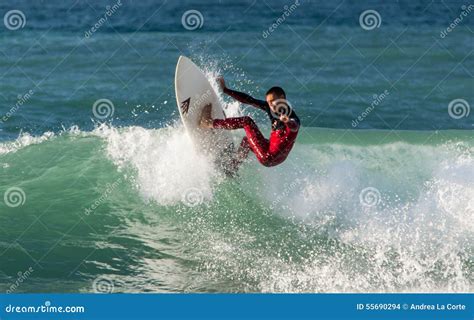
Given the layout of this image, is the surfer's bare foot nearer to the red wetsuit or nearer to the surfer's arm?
the red wetsuit

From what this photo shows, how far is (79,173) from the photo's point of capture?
12516mm

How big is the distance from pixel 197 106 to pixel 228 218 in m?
1.46

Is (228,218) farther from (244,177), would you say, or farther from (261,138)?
(261,138)

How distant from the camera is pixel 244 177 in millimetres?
11312

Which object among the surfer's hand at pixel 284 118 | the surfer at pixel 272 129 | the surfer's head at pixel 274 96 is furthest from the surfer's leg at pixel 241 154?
the surfer's hand at pixel 284 118

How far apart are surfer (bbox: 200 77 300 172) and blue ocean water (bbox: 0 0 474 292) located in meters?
0.98

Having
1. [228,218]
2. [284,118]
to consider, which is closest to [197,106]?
[228,218]

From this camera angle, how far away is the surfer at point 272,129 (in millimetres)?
9547

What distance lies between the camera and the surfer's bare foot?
424 inches

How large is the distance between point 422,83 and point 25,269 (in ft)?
38.9

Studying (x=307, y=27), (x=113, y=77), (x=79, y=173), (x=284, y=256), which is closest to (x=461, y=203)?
(x=284, y=256)

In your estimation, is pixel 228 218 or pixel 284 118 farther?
pixel 228 218

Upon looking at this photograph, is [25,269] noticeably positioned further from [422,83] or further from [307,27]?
[307,27]

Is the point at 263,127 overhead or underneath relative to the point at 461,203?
overhead
